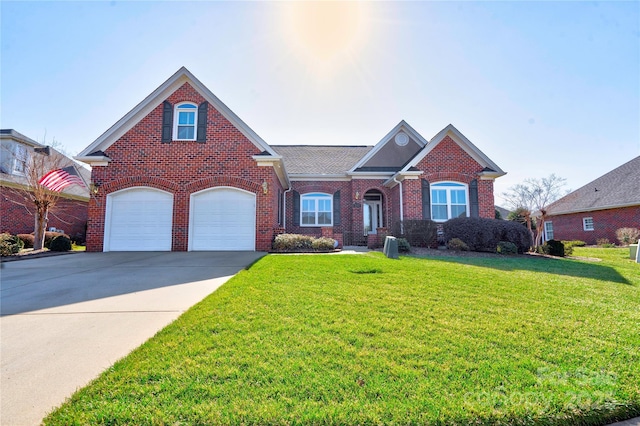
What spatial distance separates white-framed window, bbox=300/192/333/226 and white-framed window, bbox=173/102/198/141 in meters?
6.84

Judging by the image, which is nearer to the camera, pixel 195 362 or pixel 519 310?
pixel 195 362

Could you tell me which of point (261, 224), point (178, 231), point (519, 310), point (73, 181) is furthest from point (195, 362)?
point (73, 181)

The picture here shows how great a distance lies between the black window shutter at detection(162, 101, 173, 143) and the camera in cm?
1170

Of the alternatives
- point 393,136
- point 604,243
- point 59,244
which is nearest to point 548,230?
point 604,243

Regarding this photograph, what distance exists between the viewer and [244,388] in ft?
7.23

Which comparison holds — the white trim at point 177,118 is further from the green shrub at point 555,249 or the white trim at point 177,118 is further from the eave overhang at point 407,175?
the green shrub at point 555,249

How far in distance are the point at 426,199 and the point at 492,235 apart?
11.7 ft

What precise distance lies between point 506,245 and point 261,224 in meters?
9.39

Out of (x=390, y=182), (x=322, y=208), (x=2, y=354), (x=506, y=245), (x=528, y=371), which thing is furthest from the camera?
(x=322, y=208)

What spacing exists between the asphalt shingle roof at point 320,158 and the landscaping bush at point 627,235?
629 inches

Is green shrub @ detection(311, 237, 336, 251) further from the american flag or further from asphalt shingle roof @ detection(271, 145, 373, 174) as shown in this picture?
the american flag

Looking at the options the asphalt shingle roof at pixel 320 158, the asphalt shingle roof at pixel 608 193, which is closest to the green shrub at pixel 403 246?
the asphalt shingle roof at pixel 320 158

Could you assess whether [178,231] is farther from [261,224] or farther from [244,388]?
[244,388]

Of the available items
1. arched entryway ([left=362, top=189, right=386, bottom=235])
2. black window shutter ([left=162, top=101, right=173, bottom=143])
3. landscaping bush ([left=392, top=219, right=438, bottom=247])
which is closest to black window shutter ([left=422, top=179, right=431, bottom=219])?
landscaping bush ([left=392, top=219, right=438, bottom=247])
